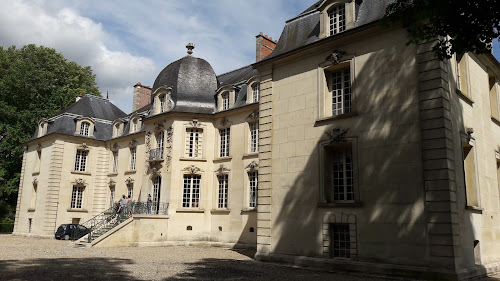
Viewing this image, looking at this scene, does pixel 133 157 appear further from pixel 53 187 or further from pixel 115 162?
pixel 53 187

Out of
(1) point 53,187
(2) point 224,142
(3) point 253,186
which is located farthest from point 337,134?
(1) point 53,187

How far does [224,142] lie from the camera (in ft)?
70.8

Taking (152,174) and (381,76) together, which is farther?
(152,174)

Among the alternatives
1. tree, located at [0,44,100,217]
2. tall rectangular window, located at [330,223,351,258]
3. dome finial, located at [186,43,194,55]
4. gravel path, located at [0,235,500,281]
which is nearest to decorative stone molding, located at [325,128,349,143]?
tall rectangular window, located at [330,223,351,258]

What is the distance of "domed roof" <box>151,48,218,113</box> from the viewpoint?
862 inches

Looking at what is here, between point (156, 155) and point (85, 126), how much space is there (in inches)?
359

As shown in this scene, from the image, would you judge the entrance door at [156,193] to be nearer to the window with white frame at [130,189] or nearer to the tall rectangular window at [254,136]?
the window with white frame at [130,189]

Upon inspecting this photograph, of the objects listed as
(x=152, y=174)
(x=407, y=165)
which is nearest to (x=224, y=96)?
(x=152, y=174)

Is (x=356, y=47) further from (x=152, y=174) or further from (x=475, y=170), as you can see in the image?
(x=152, y=174)

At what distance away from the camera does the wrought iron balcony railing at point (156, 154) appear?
71.2 feet

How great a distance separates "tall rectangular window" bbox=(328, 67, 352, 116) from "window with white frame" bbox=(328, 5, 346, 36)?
1.30m

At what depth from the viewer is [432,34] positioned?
897 centimetres

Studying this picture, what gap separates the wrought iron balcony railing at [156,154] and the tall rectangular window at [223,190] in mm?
3288

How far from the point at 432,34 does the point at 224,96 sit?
46.3 ft
